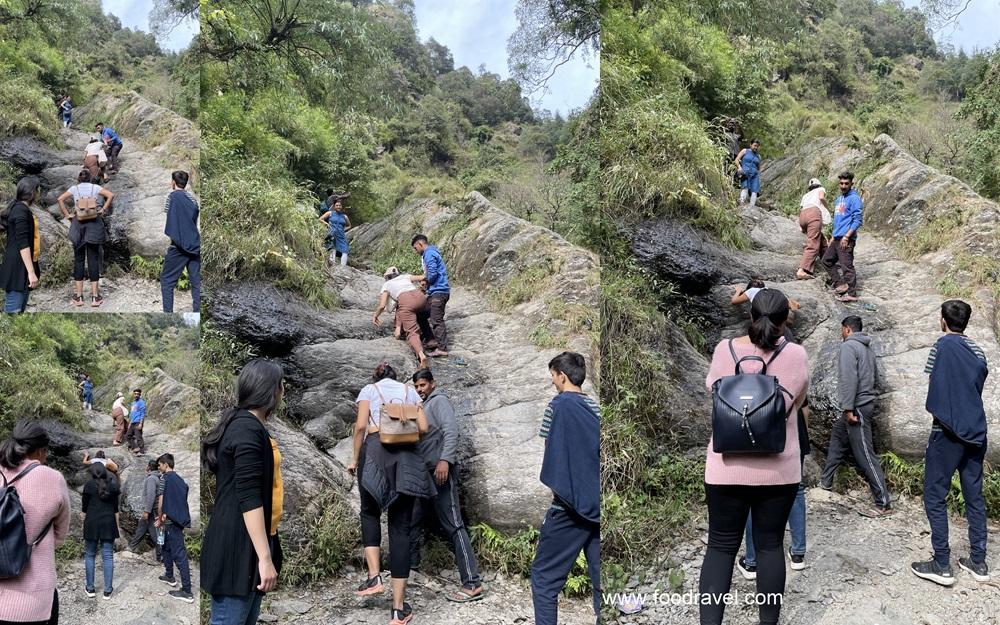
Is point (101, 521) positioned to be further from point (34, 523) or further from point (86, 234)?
point (86, 234)

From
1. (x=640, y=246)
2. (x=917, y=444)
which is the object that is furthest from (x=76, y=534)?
(x=917, y=444)

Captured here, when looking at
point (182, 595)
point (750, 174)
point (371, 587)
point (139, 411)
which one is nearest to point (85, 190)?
point (139, 411)

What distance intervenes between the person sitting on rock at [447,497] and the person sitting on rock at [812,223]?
173 cm

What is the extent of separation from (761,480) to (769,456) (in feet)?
0.28

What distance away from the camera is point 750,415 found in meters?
2.43

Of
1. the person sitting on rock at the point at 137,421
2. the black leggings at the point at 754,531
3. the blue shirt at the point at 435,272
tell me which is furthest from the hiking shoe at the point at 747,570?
the person sitting on rock at the point at 137,421

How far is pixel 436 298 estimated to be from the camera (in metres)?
→ 3.54

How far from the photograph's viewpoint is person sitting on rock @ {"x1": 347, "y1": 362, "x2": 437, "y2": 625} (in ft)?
10.5

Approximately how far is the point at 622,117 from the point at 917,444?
2036 mm

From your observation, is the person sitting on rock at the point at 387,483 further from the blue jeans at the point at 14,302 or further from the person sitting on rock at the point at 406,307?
the blue jeans at the point at 14,302

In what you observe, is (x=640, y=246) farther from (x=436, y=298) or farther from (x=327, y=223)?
(x=327, y=223)

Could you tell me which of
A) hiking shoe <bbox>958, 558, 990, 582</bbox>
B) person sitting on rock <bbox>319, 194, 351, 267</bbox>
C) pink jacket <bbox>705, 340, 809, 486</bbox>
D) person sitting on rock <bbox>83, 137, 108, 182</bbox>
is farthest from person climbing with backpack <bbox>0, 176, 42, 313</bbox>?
hiking shoe <bbox>958, 558, 990, 582</bbox>

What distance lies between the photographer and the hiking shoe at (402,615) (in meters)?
3.22

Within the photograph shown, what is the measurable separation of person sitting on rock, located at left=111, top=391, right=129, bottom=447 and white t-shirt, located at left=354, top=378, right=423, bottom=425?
1.46 metres
